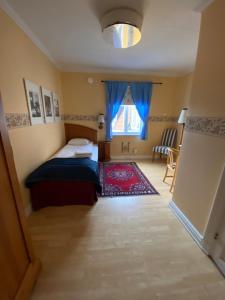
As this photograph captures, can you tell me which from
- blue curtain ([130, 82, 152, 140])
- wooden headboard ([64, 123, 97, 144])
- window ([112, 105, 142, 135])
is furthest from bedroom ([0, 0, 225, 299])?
window ([112, 105, 142, 135])

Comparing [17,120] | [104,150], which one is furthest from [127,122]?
[17,120]

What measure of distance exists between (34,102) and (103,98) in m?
2.16

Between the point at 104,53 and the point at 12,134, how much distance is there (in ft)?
7.25

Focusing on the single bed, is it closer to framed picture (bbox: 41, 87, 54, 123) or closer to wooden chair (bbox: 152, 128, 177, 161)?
framed picture (bbox: 41, 87, 54, 123)

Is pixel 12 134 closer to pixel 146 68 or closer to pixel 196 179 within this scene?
pixel 196 179

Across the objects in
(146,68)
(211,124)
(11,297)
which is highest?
(146,68)

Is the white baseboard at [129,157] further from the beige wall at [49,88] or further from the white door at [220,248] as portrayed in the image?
the white door at [220,248]

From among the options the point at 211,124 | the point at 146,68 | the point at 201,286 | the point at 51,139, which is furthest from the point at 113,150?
the point at 201,286

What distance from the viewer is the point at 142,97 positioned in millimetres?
4070

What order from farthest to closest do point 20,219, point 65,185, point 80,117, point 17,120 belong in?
1. point 80,117
2. point 65,185
3. point 17,120
4. point 20,219

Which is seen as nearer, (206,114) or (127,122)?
A: (206,114)

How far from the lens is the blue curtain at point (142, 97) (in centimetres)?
398

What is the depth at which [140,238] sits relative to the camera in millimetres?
1694

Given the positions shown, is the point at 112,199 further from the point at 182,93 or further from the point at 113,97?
the point at 182,93
